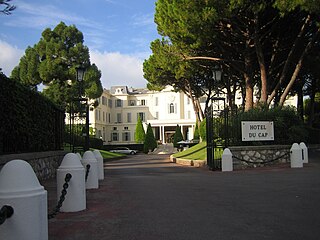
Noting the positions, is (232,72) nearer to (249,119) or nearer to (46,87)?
(249,119)

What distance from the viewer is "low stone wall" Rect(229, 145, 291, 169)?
627 inches

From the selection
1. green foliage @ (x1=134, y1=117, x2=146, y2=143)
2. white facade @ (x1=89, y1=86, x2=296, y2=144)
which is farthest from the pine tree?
white facade @ (x1=89, y1=86, x2=296, y2=144)

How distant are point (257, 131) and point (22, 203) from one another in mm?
14295

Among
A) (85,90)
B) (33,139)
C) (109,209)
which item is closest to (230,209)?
(109,209)

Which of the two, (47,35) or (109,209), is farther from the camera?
(47,35)

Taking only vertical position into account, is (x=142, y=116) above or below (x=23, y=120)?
above

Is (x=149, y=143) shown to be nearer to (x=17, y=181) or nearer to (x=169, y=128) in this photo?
(x=169, y=128)

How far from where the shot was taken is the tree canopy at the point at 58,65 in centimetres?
3494

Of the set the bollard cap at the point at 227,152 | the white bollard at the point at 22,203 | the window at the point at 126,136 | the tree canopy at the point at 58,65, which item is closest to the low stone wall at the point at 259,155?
the bollard cap at the point at 227,152

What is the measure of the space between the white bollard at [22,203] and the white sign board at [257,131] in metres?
13.4

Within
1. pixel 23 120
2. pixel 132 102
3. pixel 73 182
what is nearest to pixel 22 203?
pixel 73 182

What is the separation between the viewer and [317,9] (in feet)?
57.8

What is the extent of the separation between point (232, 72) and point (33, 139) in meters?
19.4

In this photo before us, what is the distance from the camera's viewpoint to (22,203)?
11.7 ft
